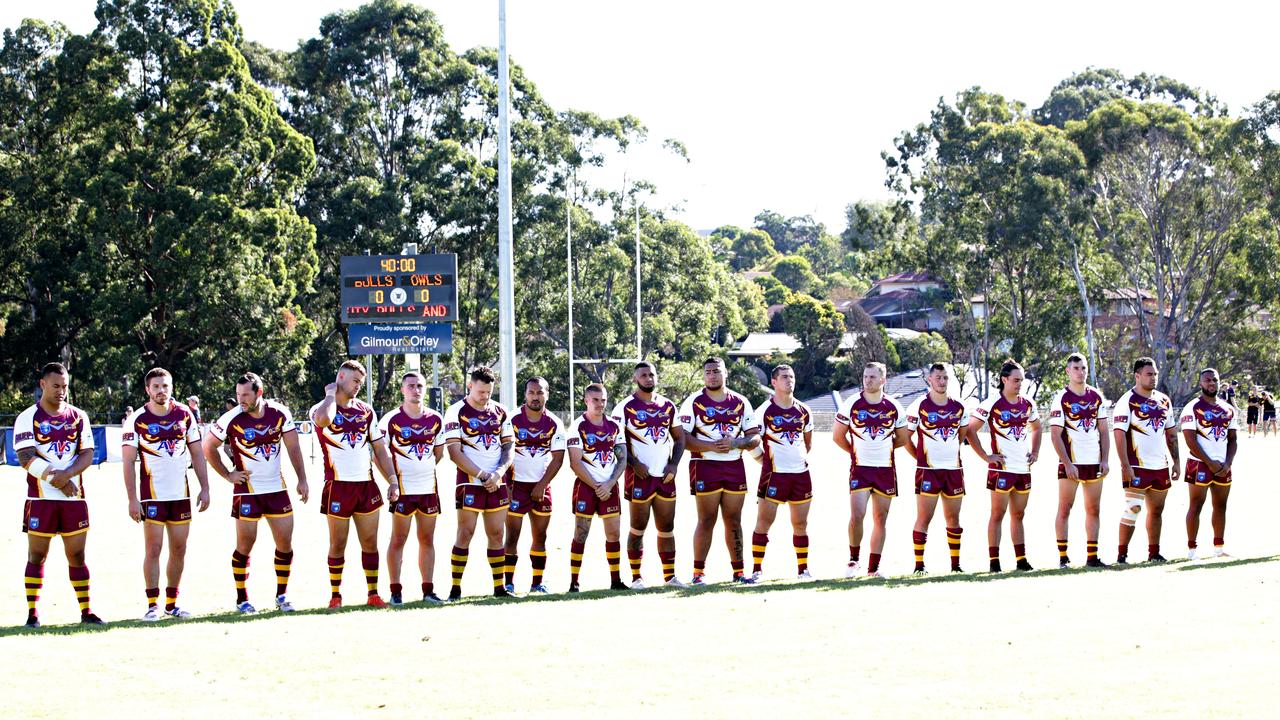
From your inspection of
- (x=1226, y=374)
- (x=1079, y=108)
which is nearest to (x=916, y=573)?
(x=1226, y=374)

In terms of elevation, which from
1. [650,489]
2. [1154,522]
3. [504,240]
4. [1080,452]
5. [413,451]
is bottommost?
[1154,522]

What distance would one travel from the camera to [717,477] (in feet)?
43.4

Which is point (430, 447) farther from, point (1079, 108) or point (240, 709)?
point (1079, 108)

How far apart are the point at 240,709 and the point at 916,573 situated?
24.4 ft

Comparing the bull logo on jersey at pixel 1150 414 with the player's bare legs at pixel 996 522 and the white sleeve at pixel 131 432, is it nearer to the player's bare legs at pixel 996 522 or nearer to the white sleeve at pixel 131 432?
the player's bare legs at pixel 996 522

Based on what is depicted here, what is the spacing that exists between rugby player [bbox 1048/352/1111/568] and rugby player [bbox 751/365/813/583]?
2.53m

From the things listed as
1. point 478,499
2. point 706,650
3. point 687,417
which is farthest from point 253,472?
point 706,650

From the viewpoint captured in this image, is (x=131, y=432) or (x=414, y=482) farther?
(x=414, y=482)

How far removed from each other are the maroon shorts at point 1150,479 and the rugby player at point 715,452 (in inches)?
158

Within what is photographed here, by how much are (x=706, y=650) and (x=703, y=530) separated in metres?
4.00

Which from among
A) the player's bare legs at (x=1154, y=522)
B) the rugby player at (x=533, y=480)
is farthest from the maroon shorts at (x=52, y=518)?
the player's bare legs at (x=1154, y=522)

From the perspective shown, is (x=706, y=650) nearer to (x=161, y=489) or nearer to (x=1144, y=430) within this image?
(x=161, y=489)

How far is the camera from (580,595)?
40.6 ft

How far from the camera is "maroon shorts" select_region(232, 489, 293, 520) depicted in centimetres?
1192
